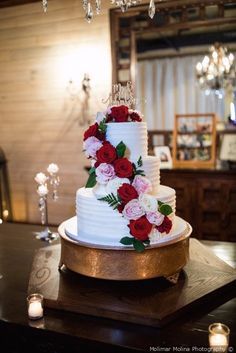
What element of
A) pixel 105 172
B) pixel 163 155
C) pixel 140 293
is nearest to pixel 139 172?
pixel 105 172

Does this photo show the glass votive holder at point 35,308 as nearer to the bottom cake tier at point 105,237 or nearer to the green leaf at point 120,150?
the bottom cake tier at point 105,237

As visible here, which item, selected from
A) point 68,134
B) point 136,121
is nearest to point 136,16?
point 68,134

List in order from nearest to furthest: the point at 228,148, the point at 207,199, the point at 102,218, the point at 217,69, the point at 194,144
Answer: the point at 102,218
the point at 207,199
the point at 228,148
the point at 194,144
the point at 217,69

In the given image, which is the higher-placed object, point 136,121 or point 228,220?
point 136,121

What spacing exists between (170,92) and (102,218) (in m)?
5.92

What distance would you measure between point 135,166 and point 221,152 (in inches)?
92.4

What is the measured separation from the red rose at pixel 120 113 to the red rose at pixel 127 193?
0.31m

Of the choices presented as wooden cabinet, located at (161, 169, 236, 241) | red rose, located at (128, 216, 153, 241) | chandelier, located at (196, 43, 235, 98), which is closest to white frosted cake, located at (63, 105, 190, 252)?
red rose, located at (128, 216, 153, 241)

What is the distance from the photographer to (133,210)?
1.39 metres

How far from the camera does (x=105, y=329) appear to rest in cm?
129

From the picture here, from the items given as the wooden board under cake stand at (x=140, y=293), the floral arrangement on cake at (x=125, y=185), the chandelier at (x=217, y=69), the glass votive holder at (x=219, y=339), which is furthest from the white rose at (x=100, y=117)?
the chandelier at (x=217, y=69)

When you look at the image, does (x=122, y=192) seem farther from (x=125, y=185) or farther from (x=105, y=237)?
(x=105, y=237)

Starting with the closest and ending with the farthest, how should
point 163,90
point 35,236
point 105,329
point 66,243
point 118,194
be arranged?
point 105,329, point 118,194, point 66,243, point 35,236, point 163,90

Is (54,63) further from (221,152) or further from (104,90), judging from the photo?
(221,152)
